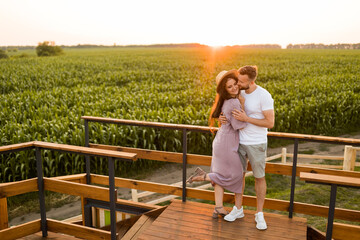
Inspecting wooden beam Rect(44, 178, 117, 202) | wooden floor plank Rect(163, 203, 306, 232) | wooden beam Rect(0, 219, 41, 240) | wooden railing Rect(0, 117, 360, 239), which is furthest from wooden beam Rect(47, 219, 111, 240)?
wooden floor plank Rect(163, 203, 306, 232)

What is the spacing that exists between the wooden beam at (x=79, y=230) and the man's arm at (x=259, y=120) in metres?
1.74

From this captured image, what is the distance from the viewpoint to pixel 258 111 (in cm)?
332

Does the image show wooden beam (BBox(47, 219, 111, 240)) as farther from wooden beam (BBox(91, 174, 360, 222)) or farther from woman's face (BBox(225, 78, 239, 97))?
woman's face (BBox(225, 78, 239, 97))

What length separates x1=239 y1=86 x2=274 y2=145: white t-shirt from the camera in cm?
328

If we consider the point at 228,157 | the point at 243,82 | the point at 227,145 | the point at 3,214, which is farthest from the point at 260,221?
the point at 3,214

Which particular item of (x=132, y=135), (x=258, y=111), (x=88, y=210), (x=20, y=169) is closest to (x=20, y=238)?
(x=88, y=210)

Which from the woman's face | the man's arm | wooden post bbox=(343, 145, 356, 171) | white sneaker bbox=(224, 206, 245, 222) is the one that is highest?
the woman's face

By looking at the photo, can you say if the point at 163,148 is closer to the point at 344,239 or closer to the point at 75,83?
the point at 344,239

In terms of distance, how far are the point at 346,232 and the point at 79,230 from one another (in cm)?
268

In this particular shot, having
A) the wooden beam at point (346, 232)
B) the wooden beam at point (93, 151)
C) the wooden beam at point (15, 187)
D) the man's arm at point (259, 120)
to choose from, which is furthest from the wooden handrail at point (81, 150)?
the wooden beam at point (346, 232)

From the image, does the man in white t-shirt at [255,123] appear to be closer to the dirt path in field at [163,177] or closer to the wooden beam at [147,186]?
the wooden beam at [147,186]

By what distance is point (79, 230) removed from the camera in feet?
11.1

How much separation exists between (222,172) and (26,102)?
37.8 feet

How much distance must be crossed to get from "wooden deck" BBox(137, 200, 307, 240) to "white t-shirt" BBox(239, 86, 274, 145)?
2.98ft
